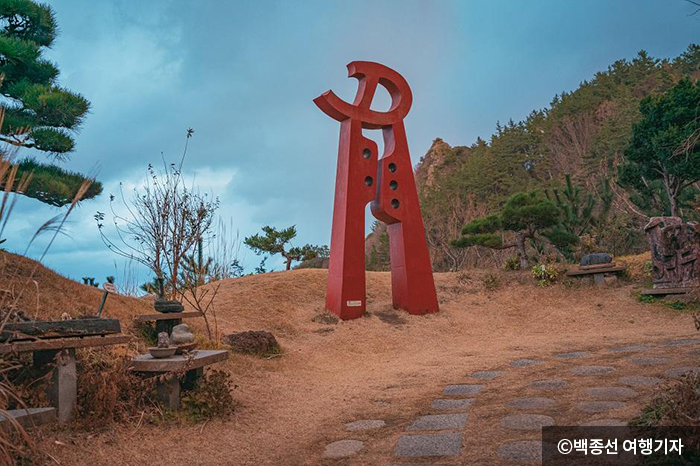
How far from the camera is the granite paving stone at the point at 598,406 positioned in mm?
3098

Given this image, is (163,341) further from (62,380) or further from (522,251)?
(522,251)

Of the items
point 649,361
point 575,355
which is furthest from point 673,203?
point 649,361

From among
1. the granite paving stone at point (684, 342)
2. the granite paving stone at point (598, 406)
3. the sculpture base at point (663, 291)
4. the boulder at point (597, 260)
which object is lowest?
the granite paving stone at point (598, 406)

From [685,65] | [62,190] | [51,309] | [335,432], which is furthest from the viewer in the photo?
[685,65]

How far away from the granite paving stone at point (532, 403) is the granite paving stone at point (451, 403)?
1.08 feet

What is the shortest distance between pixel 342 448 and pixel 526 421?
1.14m

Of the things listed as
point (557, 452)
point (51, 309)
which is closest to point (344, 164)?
point (51, 309)

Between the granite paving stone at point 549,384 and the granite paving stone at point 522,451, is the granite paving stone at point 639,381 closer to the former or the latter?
the granite paving stone at point 549,384

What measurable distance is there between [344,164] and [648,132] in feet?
28.6

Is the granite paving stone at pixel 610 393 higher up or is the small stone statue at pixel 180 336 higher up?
the small stone statue at pixel 180 336

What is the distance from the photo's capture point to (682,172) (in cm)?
1195

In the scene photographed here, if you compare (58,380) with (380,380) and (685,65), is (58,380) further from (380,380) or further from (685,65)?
(685,65)

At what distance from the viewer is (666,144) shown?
11.5 metres

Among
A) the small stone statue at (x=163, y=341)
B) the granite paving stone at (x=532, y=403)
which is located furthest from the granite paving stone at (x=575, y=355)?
the small stone statue at (x=163, y=341)
